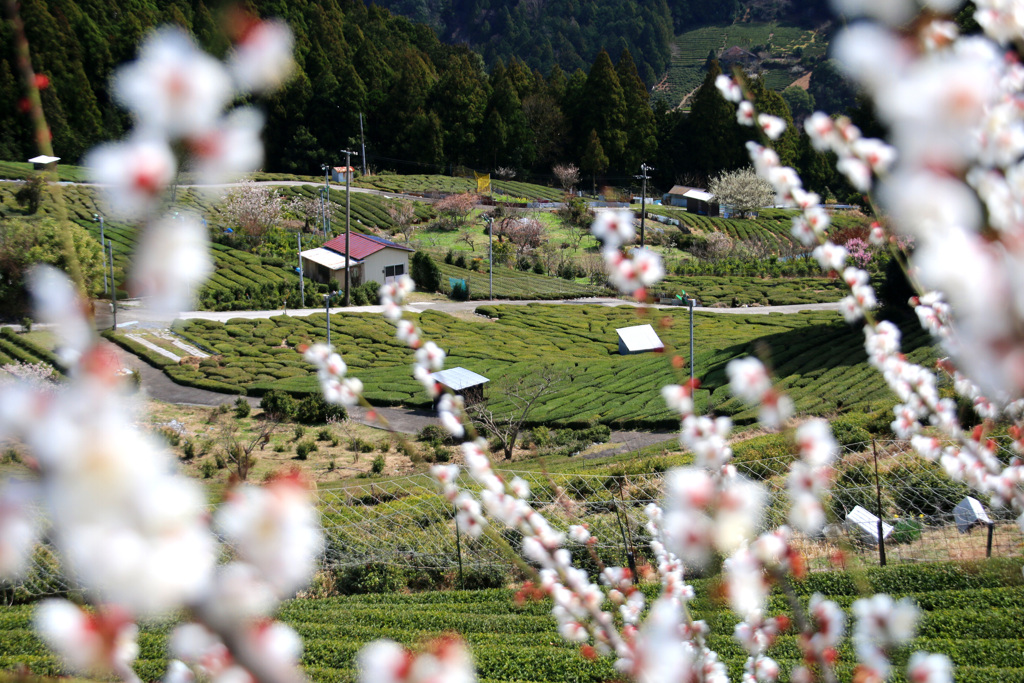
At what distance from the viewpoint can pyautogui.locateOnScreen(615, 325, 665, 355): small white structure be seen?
28003 millimetres

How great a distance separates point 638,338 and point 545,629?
69.4 ft

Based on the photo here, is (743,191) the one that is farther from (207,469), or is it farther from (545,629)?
(545,629)

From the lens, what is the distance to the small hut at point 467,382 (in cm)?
2177

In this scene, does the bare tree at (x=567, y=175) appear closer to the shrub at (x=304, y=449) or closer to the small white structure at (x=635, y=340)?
the small white structure at (x=635, y=340)

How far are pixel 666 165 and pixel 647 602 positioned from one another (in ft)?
205

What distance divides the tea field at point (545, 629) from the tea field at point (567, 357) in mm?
8495

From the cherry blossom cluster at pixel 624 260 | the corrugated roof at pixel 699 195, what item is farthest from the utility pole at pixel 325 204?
the cherry blossom cluster at pixel 624 260

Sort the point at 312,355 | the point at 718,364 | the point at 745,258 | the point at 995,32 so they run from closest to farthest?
1. the point at 995,32
2. the point at 312,355
3. the point at 718,364
4. the point at 745,258

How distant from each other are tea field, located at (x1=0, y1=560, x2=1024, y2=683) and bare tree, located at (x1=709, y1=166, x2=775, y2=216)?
52736 millimetres

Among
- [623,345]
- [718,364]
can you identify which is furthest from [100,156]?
[623,345]

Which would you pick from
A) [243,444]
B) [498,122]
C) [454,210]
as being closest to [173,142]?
[243,444]

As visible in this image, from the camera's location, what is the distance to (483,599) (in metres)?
9.35

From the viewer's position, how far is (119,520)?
2.14 ft

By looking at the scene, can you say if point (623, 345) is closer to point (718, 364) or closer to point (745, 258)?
point (718, 364)
